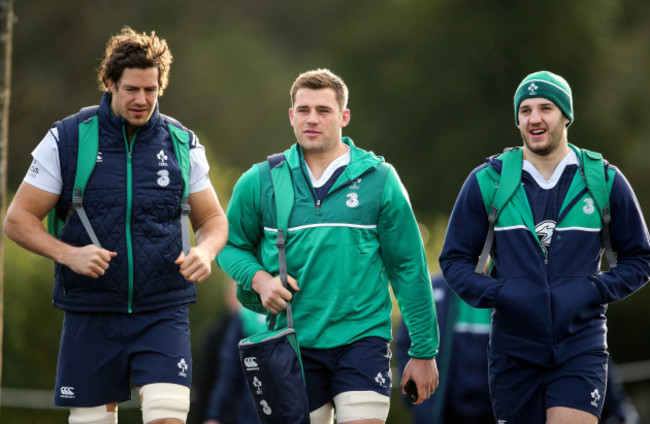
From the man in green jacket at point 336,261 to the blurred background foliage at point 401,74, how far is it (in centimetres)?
2052

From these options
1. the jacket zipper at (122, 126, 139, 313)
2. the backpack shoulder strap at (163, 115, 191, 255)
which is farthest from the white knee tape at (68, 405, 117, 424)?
the backpack shoulder strap at (163, 115, 191, 255)

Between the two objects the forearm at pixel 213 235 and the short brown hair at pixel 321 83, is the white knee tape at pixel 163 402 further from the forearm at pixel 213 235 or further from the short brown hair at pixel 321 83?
the short brown hair at pixel 321 83

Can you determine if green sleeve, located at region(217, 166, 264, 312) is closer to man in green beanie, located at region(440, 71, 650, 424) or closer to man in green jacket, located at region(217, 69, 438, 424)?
man in green jacket, located at region(217, 69, 438, 424)

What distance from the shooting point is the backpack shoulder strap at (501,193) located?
792 cm

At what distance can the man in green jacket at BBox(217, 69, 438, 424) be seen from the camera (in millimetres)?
7738

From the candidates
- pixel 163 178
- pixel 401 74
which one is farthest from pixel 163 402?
pixel 401 74

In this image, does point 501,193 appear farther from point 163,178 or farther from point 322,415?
point 163,178

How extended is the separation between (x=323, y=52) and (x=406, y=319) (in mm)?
34366

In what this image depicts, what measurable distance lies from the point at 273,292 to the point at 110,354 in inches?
39.0

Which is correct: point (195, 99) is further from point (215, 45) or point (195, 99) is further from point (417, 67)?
point (417, 67)

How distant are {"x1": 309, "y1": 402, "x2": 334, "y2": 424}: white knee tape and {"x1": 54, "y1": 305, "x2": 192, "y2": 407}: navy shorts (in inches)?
29.2

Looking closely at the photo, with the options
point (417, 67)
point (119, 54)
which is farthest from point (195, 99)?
point (119, 54)

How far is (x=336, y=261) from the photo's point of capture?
25.5ft

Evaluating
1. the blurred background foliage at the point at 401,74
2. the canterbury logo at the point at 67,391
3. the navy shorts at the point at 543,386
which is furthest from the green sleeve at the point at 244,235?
the blurred background foliage at the point at 401,74
